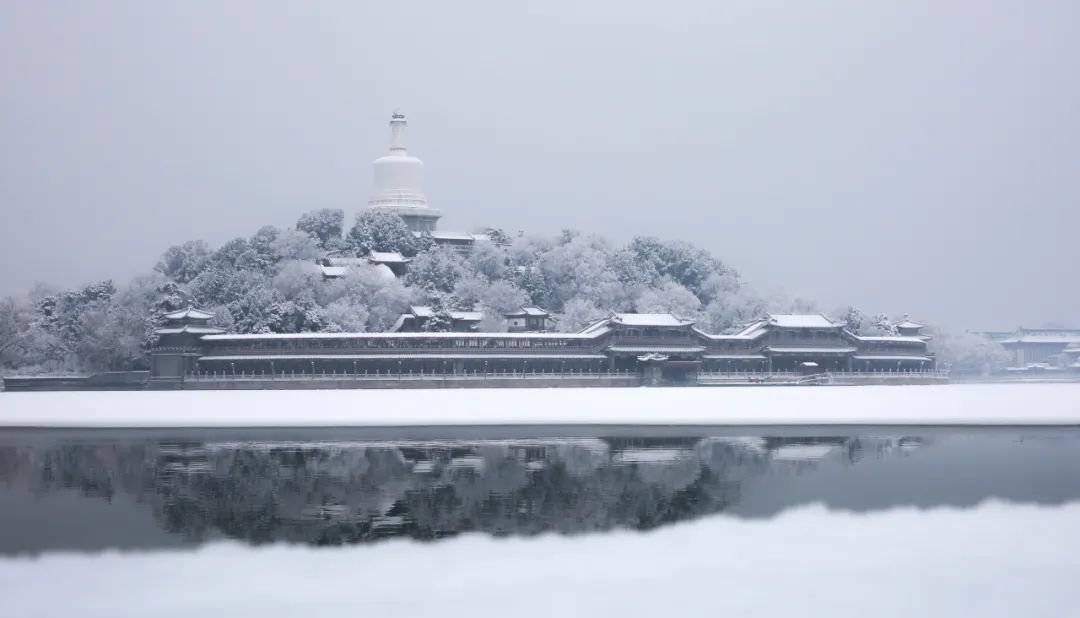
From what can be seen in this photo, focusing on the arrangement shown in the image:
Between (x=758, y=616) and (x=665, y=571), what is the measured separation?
1.96 m

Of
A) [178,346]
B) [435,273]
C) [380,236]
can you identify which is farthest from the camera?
[380,236]

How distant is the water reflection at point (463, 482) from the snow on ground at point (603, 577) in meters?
1.03

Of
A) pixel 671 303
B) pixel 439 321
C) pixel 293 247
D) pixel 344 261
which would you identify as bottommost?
pixel 439 321

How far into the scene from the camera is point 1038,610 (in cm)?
1350

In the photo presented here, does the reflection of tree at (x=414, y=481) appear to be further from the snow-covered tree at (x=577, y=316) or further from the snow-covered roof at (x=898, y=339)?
the snow-covered roof at (x=898, y=339)

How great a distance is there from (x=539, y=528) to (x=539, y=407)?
18532mm

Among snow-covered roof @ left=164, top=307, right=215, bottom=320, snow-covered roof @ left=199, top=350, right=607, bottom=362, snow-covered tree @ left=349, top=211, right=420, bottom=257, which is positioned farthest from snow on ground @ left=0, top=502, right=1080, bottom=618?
snow-covered tree @ left=349, top=211, right=420, bottom=257

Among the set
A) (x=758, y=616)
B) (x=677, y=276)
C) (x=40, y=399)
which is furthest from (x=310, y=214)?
(x=758, y=616)

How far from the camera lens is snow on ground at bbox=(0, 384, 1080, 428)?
1244 inches

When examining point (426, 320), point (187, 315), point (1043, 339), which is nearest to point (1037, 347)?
point (1043, 339)

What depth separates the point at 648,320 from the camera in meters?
50.1

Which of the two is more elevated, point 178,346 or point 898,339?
point 898,339

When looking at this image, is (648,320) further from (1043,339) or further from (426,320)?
(1043,339)

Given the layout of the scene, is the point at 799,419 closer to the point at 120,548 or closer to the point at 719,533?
the point at 719,533
